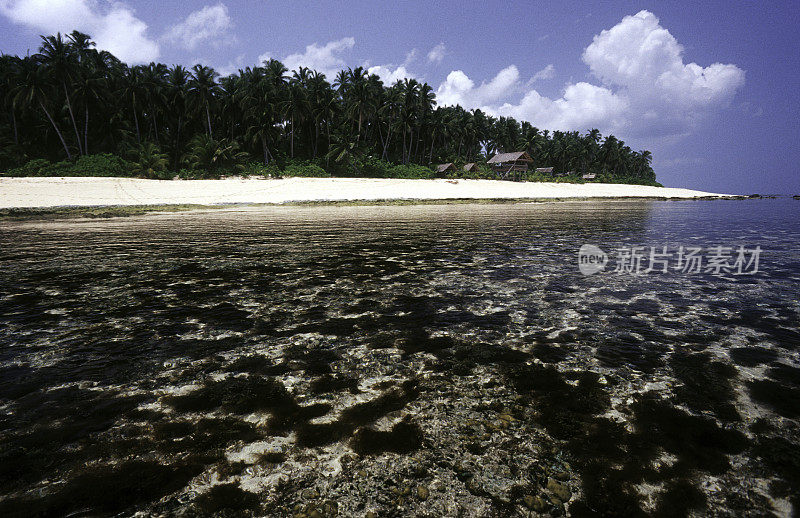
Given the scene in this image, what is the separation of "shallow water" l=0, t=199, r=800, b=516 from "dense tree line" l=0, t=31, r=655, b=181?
55.1 metres

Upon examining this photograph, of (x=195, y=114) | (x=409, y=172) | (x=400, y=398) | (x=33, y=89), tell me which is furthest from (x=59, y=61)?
(x=400, y=398)

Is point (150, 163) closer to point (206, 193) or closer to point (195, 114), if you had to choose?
point (206, 193)

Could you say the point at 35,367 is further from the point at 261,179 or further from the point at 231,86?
the point at 231,86

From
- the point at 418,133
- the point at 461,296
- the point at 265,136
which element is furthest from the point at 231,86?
the point at 461,296

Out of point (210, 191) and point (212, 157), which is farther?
point (212, 157)

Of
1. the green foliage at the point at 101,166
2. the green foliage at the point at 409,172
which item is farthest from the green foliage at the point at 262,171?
the green foliage at the point at 409,172

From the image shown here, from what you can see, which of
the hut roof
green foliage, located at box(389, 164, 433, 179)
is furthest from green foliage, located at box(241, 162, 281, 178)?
A: the hut roof

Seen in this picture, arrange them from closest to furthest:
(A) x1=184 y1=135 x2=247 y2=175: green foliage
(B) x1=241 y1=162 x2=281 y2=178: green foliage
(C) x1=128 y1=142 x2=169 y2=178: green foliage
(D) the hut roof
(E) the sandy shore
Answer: (E) the sandy shore < (C) x1=128 y1=142 x2=169 y2=178: green foliage < (A) x1=184 y1=135 x2=247 y2=175: green foliage < (B) x1=241 y1=162 x2=281 y2=178: green foliage < (D) the hut roof

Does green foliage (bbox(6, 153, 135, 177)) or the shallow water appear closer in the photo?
the shallow water

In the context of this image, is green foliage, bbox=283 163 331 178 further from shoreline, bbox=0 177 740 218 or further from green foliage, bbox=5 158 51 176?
green foliage, bbox=5 158 51 176

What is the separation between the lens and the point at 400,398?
3.57m

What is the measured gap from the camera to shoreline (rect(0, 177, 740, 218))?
110 ft

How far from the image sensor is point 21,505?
2375 mm

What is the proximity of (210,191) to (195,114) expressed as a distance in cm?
3158
